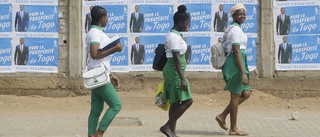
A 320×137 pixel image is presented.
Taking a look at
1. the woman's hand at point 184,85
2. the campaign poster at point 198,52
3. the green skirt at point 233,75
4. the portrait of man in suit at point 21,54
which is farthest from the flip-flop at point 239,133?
the portrait of man in suit at point 21,54

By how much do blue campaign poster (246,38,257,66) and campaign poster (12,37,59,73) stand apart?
13.1 feet

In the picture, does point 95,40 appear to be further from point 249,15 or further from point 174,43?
point 249,15

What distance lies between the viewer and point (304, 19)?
554 inches

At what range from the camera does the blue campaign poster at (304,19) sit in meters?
14.0

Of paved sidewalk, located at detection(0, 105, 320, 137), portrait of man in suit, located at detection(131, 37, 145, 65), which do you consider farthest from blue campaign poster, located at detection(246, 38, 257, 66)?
portrait of man in suit, located at detection(131, 37, 145, 65)

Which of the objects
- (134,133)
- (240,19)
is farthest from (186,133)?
(240,19)

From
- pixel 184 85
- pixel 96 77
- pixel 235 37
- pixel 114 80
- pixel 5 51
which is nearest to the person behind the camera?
pixel 96 77

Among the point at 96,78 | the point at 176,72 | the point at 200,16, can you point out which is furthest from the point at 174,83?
the point at 200,16

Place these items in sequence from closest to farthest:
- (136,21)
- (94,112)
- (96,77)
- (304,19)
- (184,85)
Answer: (96,77), (94,112), (184,85), (304,19), (136,21)

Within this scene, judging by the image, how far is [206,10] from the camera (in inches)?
556

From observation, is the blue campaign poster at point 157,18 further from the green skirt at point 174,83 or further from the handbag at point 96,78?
the handbag at point 96,78

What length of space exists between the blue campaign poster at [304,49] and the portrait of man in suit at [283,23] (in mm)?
175

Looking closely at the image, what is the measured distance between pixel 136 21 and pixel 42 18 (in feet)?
6.45

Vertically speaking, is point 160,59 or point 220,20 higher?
point 220,20
